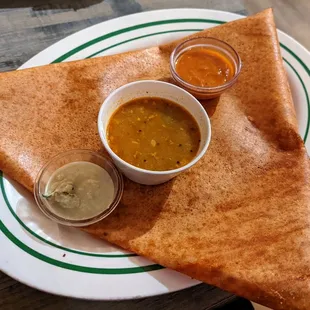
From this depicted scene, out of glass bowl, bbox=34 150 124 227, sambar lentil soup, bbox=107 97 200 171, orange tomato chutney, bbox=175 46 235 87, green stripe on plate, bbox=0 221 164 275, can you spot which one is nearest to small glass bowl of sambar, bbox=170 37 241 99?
orange tomato chutney, bbox=175 46 235 87

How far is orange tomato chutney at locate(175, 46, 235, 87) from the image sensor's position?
2.10 metres

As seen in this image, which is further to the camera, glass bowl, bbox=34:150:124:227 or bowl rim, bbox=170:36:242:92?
bowl rim, bbox=170:36:242:92

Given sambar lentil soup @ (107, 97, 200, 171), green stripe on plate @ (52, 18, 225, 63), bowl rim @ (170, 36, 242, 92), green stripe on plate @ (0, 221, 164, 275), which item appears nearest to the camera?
green stripe on plate @ (0, 221, 164, 275)

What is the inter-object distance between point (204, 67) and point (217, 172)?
2.05 feet

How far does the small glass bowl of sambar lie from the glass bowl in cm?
60

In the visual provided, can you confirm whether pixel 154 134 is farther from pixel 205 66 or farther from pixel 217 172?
pixel 205 66

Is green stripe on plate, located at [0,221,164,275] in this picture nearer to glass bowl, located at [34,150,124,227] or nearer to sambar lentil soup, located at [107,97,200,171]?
glass bowl, located at [34,150,124,227]

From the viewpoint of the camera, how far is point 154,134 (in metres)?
1.79

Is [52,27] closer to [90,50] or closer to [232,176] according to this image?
[90,50]

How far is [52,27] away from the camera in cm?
255

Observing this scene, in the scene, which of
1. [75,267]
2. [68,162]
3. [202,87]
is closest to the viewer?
[75,267]

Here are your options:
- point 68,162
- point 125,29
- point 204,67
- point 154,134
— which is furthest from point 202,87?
point 68,162

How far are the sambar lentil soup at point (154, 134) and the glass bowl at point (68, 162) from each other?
10 centimetres

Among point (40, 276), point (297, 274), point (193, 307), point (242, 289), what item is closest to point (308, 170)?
point (297, 274)
